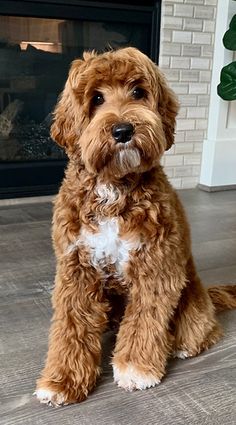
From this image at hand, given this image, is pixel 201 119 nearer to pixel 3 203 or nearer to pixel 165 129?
pixel 3 203

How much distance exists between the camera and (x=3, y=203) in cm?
268

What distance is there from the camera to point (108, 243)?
3.60 ft

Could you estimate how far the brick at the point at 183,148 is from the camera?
310 centimetres

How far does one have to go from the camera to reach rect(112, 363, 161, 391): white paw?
117cm

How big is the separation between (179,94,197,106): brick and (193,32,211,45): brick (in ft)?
1.05

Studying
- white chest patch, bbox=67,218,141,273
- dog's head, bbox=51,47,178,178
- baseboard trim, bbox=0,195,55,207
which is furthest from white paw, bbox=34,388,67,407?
baseboard trim, bbox=0,195,55,207

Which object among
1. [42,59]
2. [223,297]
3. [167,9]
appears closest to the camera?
[223,297]

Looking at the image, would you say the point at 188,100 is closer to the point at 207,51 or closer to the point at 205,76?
the point at 205,76

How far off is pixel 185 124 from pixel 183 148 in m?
0.15

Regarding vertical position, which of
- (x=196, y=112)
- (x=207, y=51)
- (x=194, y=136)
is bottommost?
(x=194, y=136)

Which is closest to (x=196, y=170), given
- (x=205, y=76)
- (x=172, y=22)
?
(x=205, y=76)

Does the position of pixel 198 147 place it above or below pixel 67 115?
below

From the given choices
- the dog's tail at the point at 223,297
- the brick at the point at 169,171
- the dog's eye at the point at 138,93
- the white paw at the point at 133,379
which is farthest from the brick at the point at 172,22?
the white paw at the point at 133,379

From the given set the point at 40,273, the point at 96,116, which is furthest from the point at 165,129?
the point at 40,273
